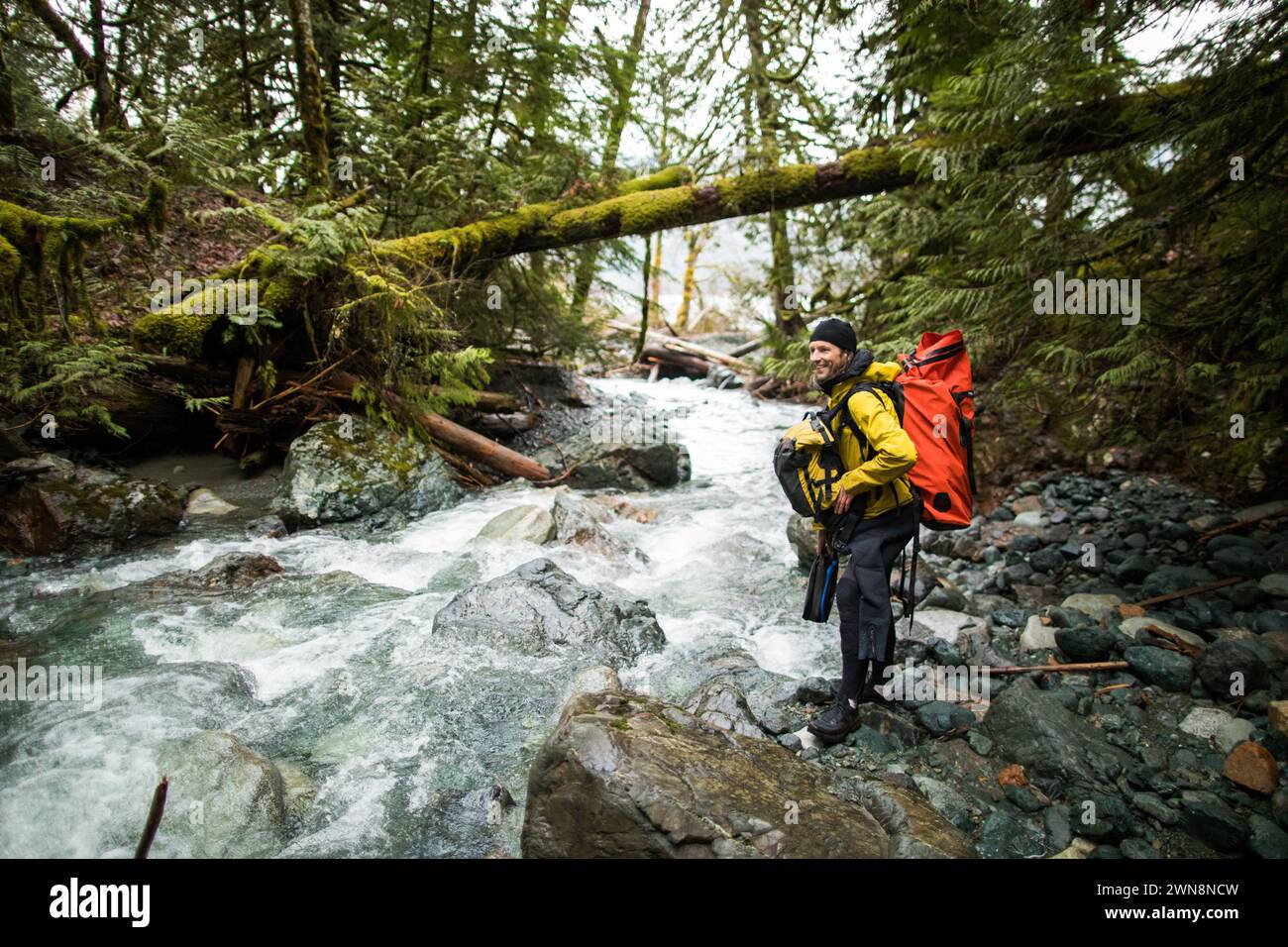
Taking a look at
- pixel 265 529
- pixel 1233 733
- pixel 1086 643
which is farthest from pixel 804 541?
pixel 265 529

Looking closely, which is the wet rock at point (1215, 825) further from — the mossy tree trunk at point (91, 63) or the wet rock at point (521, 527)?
the mossy tree trunk at point (91, 63)

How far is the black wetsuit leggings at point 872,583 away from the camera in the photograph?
358 centimetres

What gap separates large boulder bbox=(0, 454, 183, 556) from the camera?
18.9 ft

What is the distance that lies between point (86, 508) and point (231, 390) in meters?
2.53

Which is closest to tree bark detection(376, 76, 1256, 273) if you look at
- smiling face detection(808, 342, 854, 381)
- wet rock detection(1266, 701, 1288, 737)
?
smiling face detection(808, 342, 854, 381)

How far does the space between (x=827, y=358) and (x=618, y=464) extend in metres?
7.00

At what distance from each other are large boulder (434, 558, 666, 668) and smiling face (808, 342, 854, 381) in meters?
2.71

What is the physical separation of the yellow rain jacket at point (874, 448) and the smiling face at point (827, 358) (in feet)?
0.28

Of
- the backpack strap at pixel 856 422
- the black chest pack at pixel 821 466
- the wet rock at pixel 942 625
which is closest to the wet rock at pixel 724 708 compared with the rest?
the black chest pack at pixel 821 466

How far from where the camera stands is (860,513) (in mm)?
3668

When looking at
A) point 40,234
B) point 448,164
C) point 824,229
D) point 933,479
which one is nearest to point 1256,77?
point 933,479

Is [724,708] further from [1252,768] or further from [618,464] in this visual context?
[618,464]

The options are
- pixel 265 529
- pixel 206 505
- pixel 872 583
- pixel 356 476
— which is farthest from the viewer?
pixel 356 476

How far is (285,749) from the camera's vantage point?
11.6 ft
